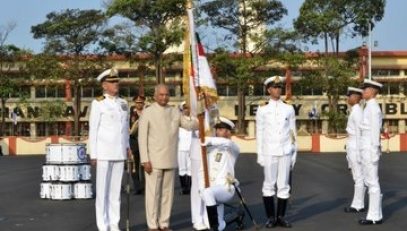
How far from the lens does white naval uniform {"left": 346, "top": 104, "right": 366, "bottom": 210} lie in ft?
39.4

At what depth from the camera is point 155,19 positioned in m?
52.5

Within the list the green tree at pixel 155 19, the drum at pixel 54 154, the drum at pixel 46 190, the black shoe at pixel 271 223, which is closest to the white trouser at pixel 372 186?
the black shoe at pixel 271 223

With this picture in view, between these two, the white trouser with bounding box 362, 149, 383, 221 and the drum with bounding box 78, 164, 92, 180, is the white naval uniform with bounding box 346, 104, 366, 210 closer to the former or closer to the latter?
the white trouser with bounding box 362, 149, 383, 221

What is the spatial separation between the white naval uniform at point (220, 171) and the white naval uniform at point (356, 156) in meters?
2.84

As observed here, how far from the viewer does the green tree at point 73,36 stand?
5428cm

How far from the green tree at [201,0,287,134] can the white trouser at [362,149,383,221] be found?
42.5 meters

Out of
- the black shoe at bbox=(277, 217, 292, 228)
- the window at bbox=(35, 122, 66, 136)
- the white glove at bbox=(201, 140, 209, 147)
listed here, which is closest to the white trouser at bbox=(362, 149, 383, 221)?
the black shoe at bbox=(277, 217, 292, 228)

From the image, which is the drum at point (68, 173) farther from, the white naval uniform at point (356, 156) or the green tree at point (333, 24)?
the green tree at point (333, 24)

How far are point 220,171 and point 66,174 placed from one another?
222 inches

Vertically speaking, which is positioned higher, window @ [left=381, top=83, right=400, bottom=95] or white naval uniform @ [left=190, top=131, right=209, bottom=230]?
window @ [left=381, top=83, right=400, bottom=95]

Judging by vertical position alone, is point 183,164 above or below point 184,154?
below

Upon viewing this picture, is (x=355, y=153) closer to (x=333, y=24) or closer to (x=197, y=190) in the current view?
(x=197, y=190)

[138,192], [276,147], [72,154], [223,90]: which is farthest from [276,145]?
[223,90]

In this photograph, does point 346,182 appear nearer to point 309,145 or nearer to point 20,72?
point 309,145
